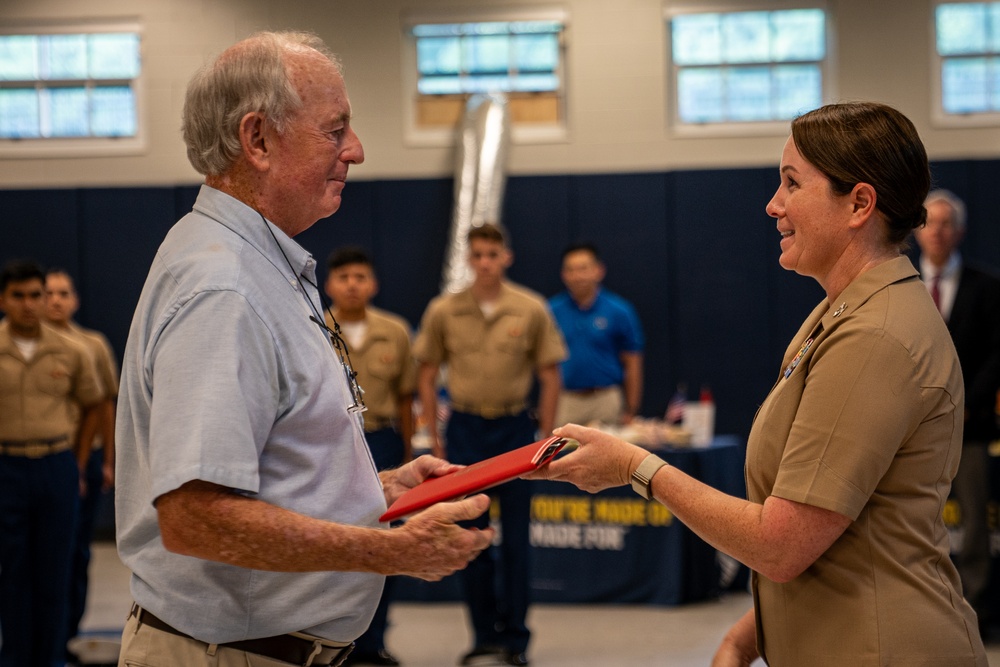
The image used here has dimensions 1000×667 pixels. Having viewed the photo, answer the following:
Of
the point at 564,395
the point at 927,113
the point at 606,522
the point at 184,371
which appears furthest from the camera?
the point at 927,113

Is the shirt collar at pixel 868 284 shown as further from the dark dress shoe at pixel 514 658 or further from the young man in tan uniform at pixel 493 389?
the dark dress shoe at pixel 514 658

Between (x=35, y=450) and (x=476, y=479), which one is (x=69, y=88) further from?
(x=476, y=479)

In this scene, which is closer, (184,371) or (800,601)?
(184,371)

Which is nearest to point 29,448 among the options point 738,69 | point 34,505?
point 34,505

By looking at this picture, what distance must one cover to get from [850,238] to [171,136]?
8.89 metres

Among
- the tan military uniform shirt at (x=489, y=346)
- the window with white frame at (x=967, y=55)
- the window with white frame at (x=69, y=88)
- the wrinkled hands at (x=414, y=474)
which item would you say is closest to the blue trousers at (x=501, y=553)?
the tan military uniform shirt at (x=489, y=346)

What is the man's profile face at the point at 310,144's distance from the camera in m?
1.54

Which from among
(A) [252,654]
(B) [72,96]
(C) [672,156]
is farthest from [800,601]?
(B) [72,96]

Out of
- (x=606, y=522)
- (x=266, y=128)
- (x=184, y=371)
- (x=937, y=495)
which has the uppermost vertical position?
(x=266, y=128)

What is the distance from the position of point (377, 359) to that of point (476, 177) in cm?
388

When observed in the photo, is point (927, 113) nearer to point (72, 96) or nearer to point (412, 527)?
point (72, 96)

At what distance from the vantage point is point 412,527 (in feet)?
4.60

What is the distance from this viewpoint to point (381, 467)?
201 inches

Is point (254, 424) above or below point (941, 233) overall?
below
